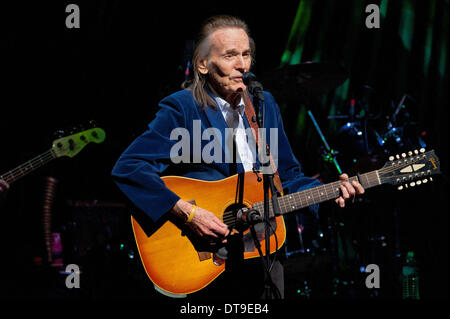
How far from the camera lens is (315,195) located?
89.8 inches

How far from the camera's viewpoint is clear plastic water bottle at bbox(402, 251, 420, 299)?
3.97m

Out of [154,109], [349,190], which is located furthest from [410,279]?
[154,109]

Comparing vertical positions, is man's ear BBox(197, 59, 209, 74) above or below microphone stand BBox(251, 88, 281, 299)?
above

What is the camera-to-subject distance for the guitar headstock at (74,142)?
15.0 feet

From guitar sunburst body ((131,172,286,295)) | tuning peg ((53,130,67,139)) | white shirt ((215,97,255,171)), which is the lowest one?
guitar sunburst body ((131,172,286,295))

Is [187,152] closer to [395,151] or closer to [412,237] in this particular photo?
[395,151]

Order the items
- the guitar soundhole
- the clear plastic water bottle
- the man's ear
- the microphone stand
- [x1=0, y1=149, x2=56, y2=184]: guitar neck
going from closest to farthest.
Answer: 1. the microphone stand
2. the guitar soundhole
3. the man's ear
4. the clear plastic water bottle
5. [x1=0, y1=149, x2=56, y2=184]: guitar neck

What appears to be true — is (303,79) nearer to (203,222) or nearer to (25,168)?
(203,222)

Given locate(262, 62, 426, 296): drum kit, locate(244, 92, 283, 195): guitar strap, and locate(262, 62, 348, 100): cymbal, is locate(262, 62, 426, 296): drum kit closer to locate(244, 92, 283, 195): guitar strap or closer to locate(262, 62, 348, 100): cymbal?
locate(262, 62, 348, 100): cymbal

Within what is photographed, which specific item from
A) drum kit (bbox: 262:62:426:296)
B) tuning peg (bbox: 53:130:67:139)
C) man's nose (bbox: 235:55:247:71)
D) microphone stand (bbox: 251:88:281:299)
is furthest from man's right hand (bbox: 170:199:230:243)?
tuning peg (bbox: 53:130:67:139)

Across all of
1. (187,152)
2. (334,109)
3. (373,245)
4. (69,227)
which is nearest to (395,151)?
(373,245)

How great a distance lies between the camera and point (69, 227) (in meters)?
5.27

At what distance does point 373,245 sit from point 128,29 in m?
4.23
